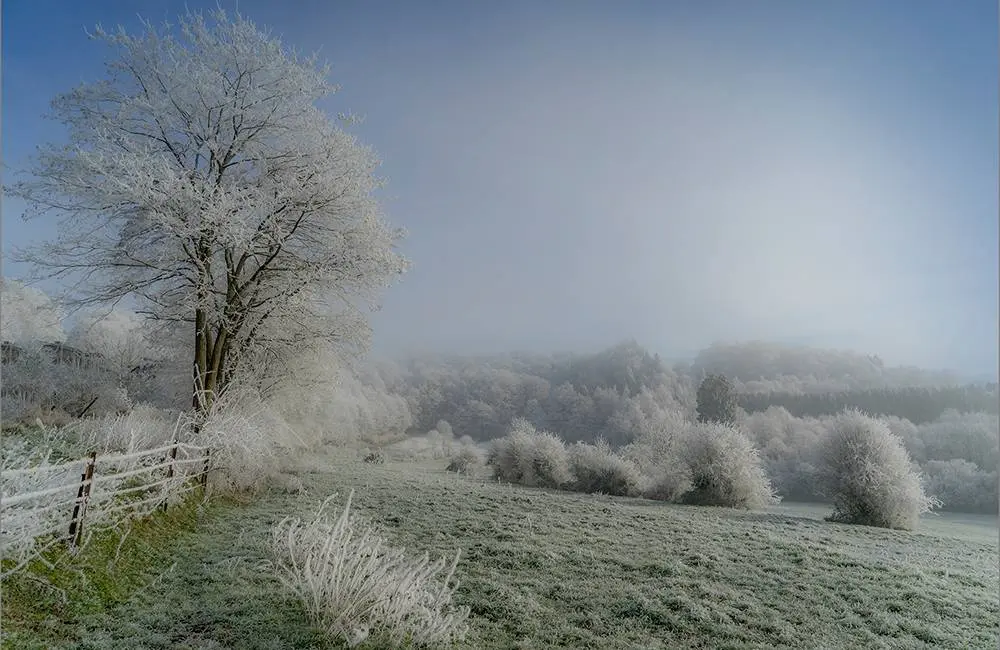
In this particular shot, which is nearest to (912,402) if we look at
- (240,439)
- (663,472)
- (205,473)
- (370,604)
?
(663,472)

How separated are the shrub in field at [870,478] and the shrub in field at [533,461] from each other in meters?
13.8

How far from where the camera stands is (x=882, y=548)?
14875mm

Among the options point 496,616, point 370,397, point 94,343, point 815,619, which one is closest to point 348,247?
point 496,616

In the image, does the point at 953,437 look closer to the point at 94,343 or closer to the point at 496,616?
the point at 496,616

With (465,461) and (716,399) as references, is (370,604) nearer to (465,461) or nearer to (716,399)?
(465,461)

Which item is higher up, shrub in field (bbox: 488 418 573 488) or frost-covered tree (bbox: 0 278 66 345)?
frost-covered tree (bbox: 0 278 66 345)

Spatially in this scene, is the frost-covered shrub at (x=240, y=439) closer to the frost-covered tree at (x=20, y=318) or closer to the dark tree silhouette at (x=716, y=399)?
the frost-covered tree at (x=20, y=318)

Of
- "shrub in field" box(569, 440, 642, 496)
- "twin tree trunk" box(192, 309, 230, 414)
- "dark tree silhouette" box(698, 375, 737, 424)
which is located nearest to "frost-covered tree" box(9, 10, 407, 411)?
"twin tree trunk" box(192, 309, 230, 414)

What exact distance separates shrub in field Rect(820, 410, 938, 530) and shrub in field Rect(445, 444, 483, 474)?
22.2m

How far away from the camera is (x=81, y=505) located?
6.94 metres

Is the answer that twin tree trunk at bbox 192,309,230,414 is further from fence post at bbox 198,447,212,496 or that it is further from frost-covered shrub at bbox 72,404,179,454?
fence post at bbox 198,447,212,496

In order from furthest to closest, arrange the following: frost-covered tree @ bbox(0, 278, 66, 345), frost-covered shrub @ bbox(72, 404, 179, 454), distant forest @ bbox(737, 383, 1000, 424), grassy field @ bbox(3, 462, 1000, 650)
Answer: distant forest @ bbox(737, 383, 1000, 424), frost-covered tree @ bbox(0, 278, 66, 345), frost-covered shrub @ bbox(72, 404, 179, 454), grassy field @ bbox(3, 462, 1000, 650)

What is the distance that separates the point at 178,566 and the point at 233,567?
92 cm

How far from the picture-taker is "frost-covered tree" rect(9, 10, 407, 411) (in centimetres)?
1212
